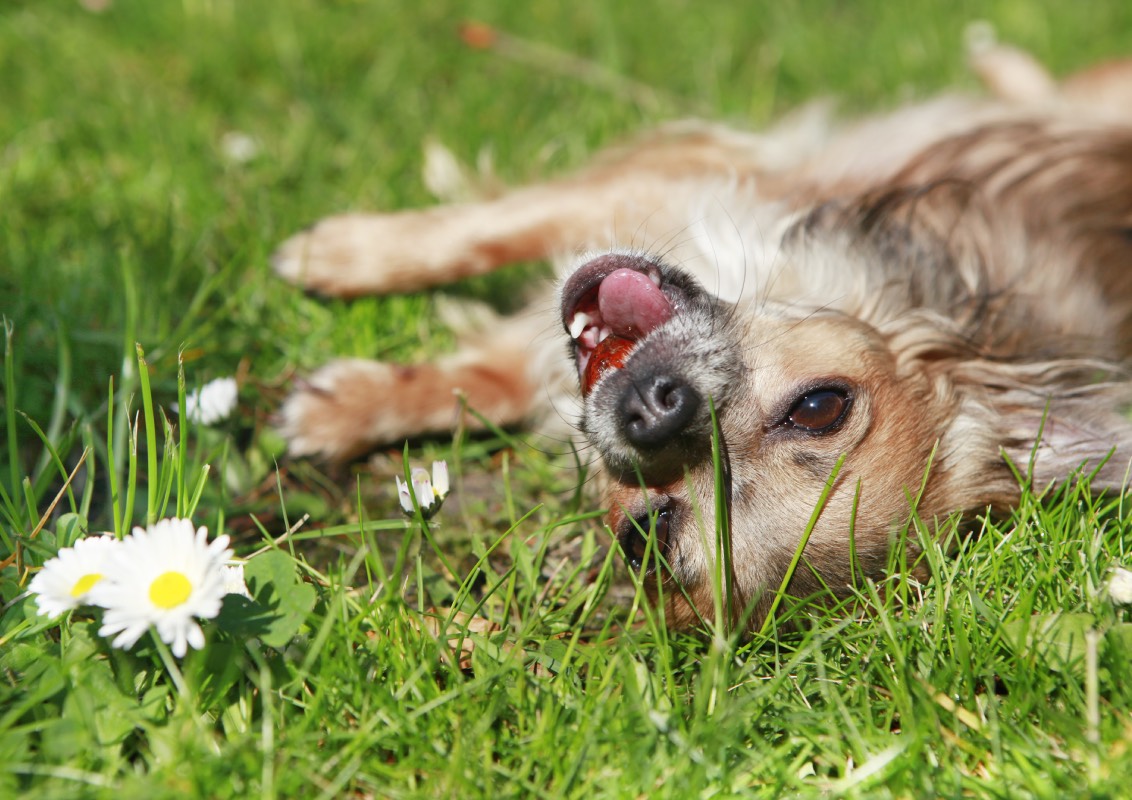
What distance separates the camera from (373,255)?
3146 mm

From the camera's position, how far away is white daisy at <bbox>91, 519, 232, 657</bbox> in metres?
1.64

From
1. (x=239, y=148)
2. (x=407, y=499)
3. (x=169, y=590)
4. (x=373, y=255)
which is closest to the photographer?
(x=169, y=590)

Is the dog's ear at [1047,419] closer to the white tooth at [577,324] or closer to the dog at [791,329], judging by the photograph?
the dog at [791,329]

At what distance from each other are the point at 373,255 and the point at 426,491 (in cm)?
129

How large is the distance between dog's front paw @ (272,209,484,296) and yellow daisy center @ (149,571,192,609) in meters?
1.57

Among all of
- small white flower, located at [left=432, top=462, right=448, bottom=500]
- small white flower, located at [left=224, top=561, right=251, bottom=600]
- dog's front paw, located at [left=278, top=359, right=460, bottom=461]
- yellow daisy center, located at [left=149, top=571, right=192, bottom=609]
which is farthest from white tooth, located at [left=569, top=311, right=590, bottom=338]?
yellow daisy center, located at [left=149, top=571, right=192, bottom=609]

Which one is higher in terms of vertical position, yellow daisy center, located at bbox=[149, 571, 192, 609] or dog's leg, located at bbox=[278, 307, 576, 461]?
yellow daisy center, located at bbox=[149, 571, 192, 609]

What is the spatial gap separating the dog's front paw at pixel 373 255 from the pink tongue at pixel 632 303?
38.2 inches

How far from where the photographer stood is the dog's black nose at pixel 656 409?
208 cm

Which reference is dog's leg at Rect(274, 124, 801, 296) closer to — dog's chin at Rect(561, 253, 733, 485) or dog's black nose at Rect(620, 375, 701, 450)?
dog's chin at Rect(561, 253, 733, 485)

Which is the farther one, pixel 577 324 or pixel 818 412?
pixel 577 324

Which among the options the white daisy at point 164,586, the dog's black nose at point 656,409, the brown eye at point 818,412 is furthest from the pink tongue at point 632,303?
the white daisy at point 164,586

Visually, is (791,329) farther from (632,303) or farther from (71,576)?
(71,576)

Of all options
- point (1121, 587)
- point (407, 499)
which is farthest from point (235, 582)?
point (1121, 587)
